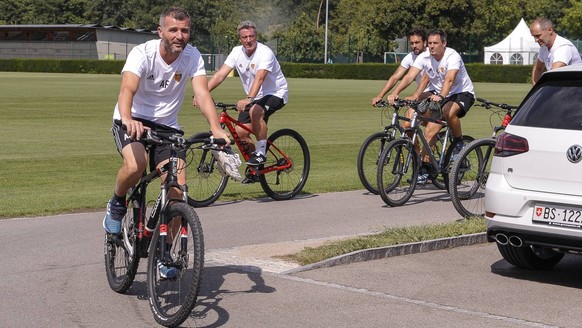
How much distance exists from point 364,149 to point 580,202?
217 inches

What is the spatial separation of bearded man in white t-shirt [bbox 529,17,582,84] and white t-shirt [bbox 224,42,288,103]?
3.04 meters

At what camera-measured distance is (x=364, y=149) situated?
13352 mm

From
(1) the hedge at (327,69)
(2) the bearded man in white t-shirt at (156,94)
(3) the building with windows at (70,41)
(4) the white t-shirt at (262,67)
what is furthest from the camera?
(3) the building with windows at (70,41)

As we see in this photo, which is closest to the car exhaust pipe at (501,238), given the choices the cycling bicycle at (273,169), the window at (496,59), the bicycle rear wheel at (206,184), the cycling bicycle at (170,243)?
the cycling bicycle at (170,243)

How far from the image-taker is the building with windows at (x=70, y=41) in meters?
109

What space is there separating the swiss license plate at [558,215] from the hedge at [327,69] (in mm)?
61004

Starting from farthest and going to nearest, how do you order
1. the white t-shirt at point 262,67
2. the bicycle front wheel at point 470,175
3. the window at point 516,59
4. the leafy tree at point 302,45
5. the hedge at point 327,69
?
the leafy tree at point 302,45 → the window at point 516,59 → the hedge at point 327,69 → the white t-shirt at point 262,67 → the bicycle front wheel at point 470,175

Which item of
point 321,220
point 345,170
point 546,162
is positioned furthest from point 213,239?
point 345,170

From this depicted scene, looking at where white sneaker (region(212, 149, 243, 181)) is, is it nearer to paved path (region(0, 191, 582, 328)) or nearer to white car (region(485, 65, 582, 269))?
paved path (region(0, 191, 582, 328))

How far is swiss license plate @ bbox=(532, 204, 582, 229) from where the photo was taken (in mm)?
8000

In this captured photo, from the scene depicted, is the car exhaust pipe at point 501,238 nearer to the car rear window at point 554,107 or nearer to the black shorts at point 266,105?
the car rear window at point 554,107

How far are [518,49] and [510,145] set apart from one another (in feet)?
274

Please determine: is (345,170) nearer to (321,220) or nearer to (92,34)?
(321,220)

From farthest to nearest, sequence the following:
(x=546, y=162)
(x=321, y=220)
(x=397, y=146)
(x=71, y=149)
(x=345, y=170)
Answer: (x=71, y=149)
(x=345, y=170)
(x=397, y=146)
(x=321, y=220)
(x=546, y=162)
